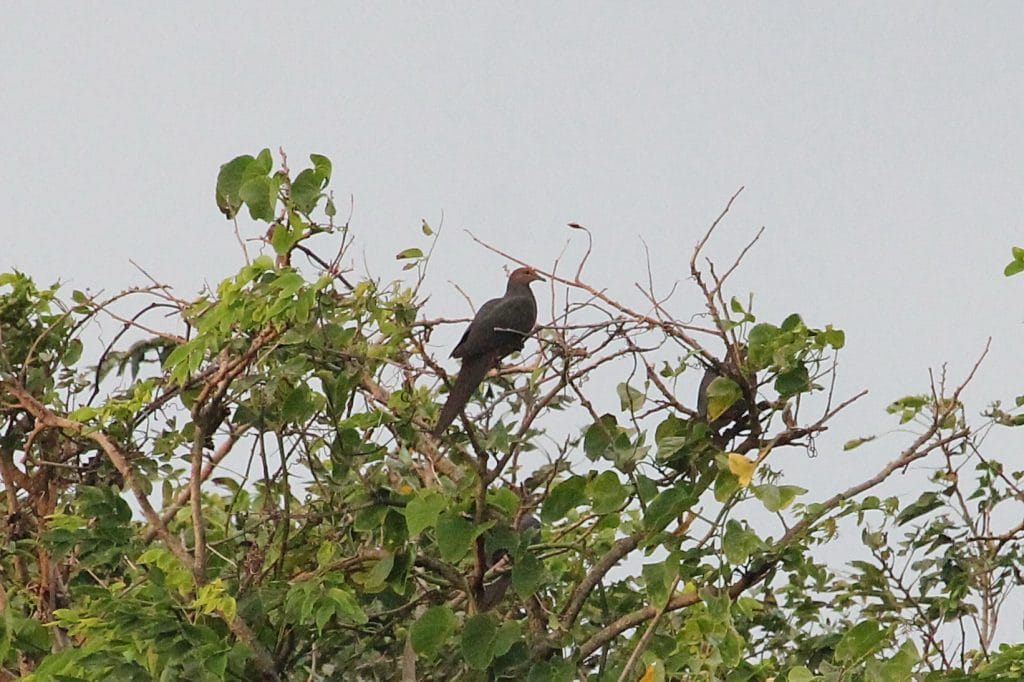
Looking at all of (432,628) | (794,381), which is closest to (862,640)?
(794,381)

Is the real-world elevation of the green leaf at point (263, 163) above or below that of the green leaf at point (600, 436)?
above

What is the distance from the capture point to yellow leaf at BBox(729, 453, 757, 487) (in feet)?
9.89

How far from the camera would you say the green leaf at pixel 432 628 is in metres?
3.35

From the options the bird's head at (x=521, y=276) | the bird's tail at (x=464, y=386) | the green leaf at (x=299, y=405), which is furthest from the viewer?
the bird's head at (x=521, y=276)

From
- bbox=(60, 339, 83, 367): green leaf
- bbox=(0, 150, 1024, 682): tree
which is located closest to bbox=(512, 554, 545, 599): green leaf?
bbox=(0, 150, 1024, 682): tree

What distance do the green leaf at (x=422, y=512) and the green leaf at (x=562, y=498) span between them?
24 centimetres

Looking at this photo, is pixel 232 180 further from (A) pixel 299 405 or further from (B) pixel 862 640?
(B) pixel 862 640

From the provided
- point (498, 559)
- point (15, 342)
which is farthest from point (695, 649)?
point (15, 342)

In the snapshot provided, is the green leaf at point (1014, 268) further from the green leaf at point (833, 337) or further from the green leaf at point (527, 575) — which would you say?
the green leaf at point (527, 575)

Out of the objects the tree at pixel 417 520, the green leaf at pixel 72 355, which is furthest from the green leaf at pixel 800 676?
the green leaf at pixel 72 355

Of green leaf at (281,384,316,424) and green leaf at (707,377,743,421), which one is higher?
green leaf at (281,384,316,424)

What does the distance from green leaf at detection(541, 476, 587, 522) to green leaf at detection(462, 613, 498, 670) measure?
320 mm

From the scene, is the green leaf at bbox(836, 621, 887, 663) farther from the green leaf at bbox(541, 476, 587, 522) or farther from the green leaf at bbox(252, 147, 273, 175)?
the green leaf at bbox(252, 147, 273, 175)

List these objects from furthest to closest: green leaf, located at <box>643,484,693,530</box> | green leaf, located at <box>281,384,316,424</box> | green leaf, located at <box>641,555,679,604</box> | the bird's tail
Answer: the bird's tail
green leaf, located at <box>281,384,316,424</box>
green leaf, located at <box>641,555,679,604</box>
green leaf, located at <box>643,484,693,530</box>
